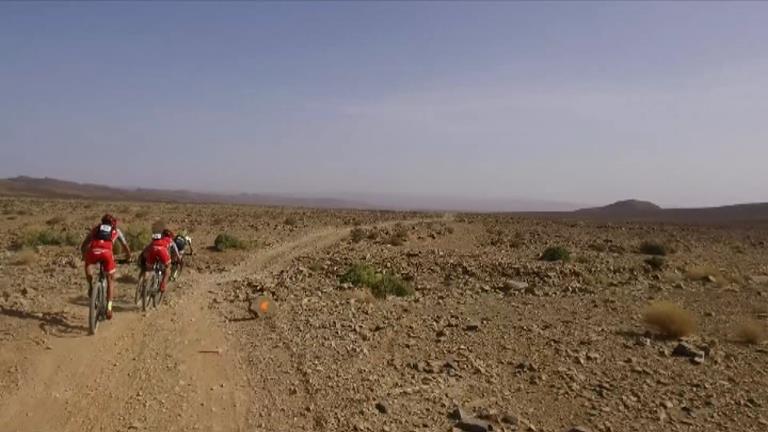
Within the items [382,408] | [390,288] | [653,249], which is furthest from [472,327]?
[653,249]

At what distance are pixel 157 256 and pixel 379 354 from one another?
486 centimetres

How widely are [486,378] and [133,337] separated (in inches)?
205

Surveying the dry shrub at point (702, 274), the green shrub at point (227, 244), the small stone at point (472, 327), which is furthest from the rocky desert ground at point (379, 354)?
the green shrub at point (227, 244)

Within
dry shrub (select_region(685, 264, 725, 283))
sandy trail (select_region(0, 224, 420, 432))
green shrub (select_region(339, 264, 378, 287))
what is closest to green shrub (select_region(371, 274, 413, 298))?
green shrub (select_region(339, 264, 378, 287))

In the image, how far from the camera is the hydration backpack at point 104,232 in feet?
32.7

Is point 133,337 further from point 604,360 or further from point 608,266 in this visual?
point 608,266

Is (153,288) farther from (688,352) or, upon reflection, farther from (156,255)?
(688,352)

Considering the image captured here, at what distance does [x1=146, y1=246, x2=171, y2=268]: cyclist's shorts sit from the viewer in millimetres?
12047

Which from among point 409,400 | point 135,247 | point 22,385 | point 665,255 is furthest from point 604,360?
point 665,255

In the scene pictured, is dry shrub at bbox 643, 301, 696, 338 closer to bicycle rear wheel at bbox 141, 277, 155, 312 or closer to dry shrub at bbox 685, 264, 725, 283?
dry shrub at bbox 685, 264, 725, 283

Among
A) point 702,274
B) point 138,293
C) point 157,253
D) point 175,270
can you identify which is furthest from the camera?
point 702,274

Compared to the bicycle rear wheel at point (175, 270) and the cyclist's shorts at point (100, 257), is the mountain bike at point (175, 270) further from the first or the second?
the cyclist's shorts at point (100, 257)

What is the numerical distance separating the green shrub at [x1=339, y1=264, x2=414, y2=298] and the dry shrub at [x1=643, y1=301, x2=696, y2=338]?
534cm

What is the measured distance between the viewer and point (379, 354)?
9867 millimetres
